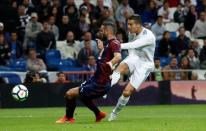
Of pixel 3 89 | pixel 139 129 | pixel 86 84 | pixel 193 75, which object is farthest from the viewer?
pixel 193 75

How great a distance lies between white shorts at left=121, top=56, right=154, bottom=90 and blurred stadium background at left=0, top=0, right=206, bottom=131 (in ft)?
19.2

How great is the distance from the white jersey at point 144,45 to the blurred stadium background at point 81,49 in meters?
5.93

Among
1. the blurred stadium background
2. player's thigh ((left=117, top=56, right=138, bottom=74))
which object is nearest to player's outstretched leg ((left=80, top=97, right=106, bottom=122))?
player's thigh ((left=117, top=56, right=138, bottom=74))

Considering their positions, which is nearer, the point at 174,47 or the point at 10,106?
the point at 10,106

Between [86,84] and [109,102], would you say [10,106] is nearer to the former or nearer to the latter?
[109,102]

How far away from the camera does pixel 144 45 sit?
15.8m

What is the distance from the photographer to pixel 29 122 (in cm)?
1548

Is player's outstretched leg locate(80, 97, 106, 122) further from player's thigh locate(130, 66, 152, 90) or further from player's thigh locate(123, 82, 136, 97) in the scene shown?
player's thigh locate(130, 66, 152, 90)

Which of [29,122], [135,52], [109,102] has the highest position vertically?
[135,52]

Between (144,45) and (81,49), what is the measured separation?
383 inches

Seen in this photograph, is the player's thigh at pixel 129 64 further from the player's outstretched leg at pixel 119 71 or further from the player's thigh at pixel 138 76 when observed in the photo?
the player's thigh at pixel 138 76

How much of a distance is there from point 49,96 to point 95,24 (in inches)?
182

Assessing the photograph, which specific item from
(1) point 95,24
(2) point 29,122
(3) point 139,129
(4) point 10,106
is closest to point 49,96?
(4) point 10,106

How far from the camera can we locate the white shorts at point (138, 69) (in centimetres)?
1591
